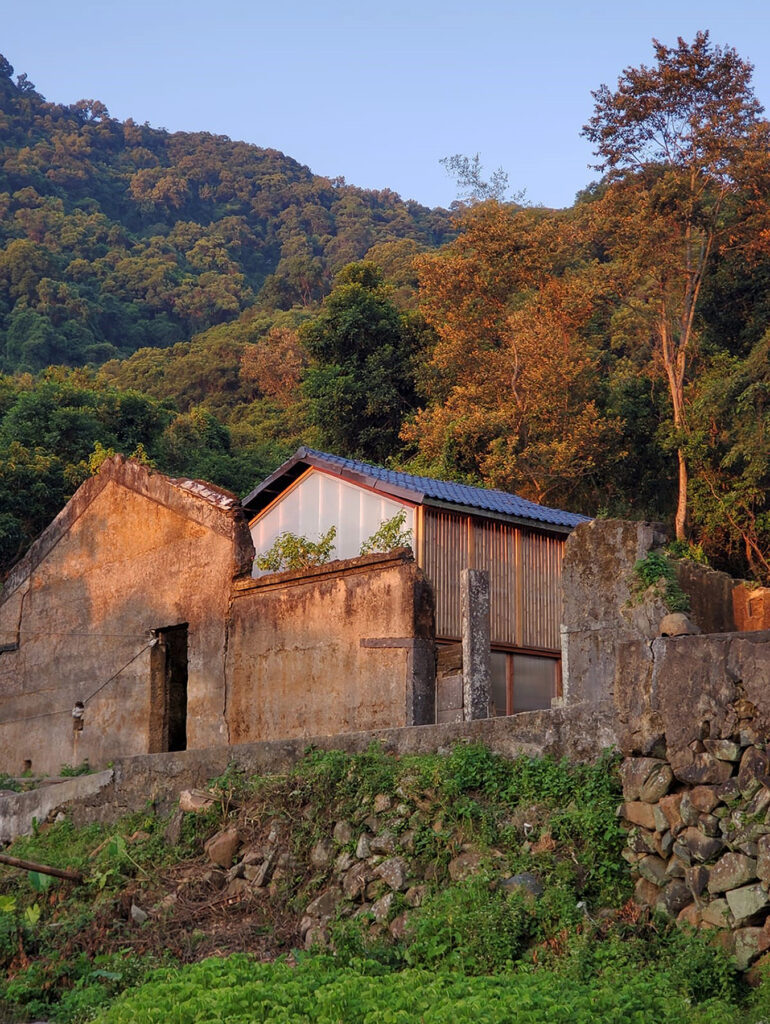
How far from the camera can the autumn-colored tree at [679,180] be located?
29.3m

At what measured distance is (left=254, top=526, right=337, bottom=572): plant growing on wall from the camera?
55.8 ft

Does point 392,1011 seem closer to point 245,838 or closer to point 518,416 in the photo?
point 245,838

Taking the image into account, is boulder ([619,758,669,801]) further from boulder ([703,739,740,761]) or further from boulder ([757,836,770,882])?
boulder ([757,836,770,882])

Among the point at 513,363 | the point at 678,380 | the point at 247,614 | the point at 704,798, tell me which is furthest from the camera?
the point at 513,363

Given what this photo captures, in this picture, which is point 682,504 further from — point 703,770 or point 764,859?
point 764,859

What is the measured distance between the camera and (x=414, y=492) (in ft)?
55.4

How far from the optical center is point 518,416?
28.9 meters

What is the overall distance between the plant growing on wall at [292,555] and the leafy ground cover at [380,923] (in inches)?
205

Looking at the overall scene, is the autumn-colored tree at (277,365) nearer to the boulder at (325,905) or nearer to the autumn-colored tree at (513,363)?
the autumn-colored tree at (513,363)

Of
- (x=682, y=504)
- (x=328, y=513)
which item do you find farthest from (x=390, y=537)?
(x=682, y=504)

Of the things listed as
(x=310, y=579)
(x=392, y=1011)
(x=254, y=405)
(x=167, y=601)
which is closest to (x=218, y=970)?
(x=392, y=1011)

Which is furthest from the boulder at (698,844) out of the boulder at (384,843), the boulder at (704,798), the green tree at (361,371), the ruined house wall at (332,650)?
the green tree at (361,371)

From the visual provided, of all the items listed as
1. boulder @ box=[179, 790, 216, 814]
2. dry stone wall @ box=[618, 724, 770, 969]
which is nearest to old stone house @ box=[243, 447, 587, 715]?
boulder @ box=[179, 790, 216, 814]

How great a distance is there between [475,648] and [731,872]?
6168 mm
